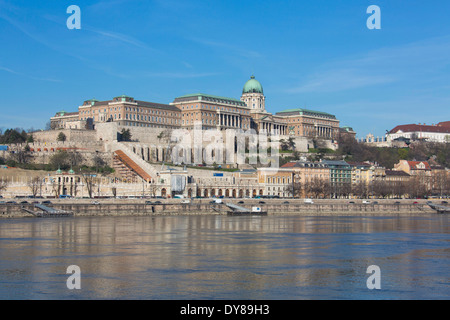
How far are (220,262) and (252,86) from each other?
347 ft

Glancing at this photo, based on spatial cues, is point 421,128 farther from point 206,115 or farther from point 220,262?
point 220,262

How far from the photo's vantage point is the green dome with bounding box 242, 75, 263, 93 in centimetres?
13138

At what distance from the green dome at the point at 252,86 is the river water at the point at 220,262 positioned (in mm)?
88759

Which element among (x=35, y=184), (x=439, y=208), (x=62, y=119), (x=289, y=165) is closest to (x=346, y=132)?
(x=289, y=165)

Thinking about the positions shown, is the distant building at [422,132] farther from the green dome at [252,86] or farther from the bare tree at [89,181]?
the bare tree at [89,181]

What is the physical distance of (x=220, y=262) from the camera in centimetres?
2784

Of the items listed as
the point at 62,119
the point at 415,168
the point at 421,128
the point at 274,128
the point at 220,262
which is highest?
the point at 421,128

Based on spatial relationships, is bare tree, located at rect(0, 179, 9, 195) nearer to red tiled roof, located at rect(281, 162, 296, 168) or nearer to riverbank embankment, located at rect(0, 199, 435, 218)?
riverbank embankment, located at rect(0, 199, 435, 218)

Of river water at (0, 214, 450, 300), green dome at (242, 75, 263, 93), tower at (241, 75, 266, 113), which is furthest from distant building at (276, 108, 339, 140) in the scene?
river water at (0, 214, 450, 300)

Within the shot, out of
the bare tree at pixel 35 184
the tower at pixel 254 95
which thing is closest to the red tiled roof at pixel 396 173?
the tower at pixel 254 95
